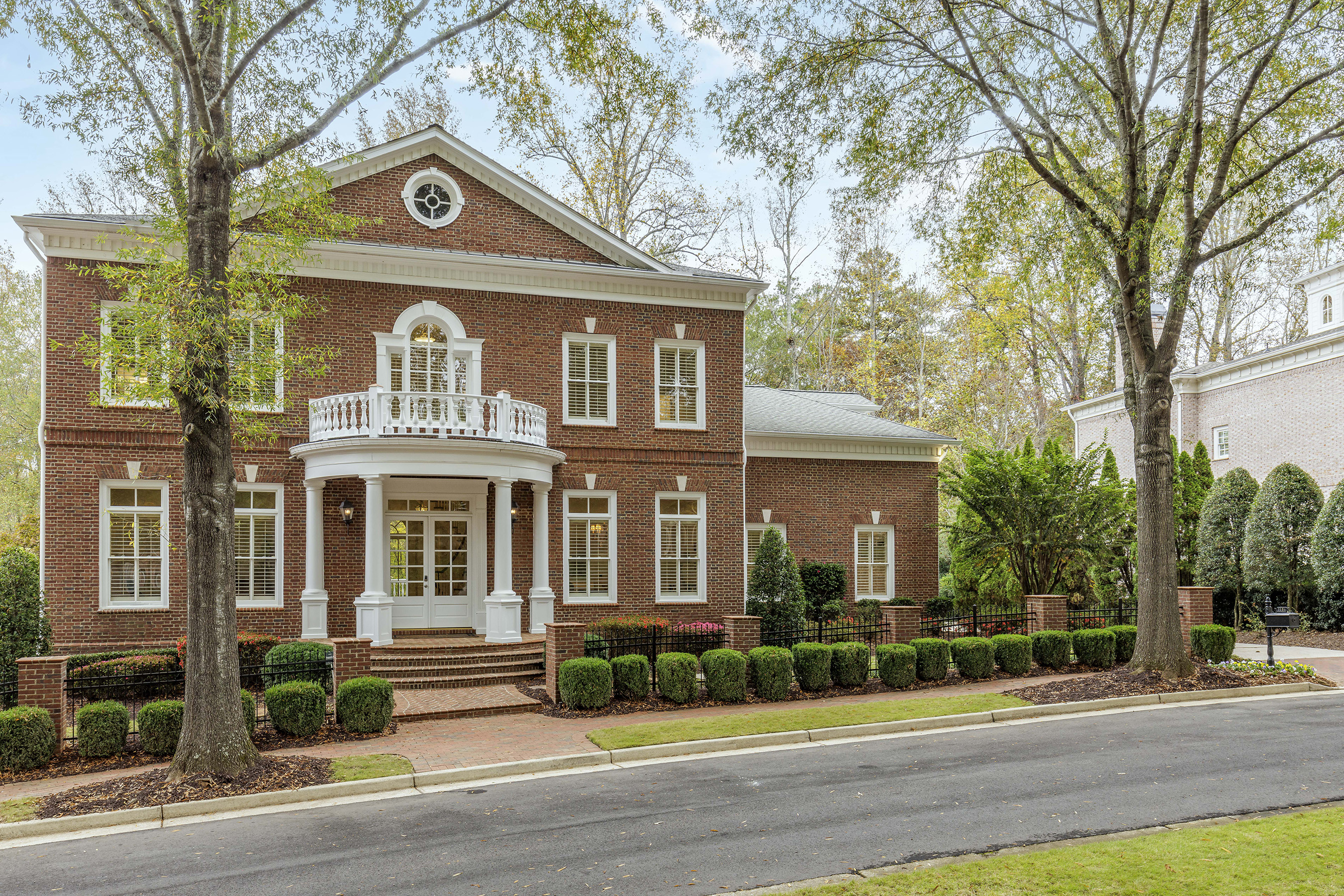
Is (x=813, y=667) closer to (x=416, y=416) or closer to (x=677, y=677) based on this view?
(x=677, y=677)

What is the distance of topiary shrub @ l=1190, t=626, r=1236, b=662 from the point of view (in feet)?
54.4

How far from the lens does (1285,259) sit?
37.1m

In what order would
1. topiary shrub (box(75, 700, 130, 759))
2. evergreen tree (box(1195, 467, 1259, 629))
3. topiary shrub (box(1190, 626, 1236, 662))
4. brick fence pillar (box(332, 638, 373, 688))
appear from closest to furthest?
1. topiary shrub (box(75, 700, 130, 759))
2. brick fence pillar (box(332, 638, 373, 688))
3. topiary shrub (box(1190, 626, 1236, 662))
4. evergreen tree (box(1195, 467, 1259, 629))

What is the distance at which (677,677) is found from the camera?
13883mm

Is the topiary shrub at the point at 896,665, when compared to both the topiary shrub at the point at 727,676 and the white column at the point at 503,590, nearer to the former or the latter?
the topiary shrub at the point at 727,676

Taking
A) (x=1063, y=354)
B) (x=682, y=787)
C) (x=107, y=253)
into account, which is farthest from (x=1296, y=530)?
(x=107, y=253)

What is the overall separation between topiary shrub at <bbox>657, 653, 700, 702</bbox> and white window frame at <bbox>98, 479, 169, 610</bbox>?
9160 millimetres

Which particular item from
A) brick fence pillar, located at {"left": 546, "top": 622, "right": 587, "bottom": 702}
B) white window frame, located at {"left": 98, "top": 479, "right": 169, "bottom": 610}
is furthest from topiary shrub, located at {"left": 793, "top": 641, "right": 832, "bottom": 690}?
white window frame, located at {"left": 98, "top": 479, "right": 169, "bottom": 610}

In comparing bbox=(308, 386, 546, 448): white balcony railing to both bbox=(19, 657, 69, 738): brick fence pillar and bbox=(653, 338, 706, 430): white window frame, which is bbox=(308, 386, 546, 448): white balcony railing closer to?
bbox=(653, 338, 706, 430): white window frame

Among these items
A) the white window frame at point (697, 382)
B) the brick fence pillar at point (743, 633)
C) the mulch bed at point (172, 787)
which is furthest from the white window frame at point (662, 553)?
the mulch bed at point (172, 787)

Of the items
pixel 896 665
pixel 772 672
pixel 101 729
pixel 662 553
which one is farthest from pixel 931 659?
pixel 101 729

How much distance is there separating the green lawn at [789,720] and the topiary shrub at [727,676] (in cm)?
79

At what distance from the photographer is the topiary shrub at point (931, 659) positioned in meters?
15.4

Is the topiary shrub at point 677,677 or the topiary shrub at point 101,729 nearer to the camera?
the topiary shrub at point 101,729
